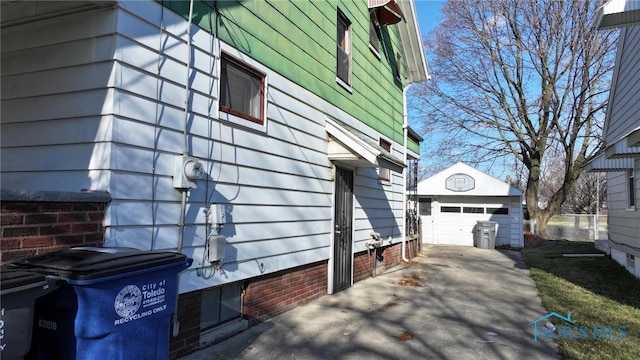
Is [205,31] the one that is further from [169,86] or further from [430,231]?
[430,231]

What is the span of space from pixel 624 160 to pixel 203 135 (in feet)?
34.8

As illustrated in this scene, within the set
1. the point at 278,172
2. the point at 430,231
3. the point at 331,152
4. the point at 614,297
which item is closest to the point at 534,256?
the point at 430,231

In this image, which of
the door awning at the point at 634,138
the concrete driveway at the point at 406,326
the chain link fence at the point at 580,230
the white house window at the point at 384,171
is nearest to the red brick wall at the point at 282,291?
the concrete driveway at the point at 406,326

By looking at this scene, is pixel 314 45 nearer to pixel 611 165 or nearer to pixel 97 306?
pixel 97 306

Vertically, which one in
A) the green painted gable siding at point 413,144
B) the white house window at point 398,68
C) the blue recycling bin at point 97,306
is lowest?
the blue recycling bin at point 97,306

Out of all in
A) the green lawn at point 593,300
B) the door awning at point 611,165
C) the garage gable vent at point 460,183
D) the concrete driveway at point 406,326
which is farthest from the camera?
the garage gable vent at point 460,183

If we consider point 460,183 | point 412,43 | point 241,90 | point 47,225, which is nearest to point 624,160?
point 412,43

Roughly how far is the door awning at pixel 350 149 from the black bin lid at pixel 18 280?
5.13 metres

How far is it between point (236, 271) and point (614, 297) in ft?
22.9

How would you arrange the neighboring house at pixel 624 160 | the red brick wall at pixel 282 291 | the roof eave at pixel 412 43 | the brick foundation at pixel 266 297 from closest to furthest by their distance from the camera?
the brick foundation at pixel 266 297 < the red brick wall at pixel 282 291 < the neighboring house at pixel 624 160 < the roof eave at pixel 412 43

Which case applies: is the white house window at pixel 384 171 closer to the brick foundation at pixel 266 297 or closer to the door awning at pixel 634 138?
the brick foundation at pixel 266 297

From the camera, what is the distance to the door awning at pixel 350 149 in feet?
22.7

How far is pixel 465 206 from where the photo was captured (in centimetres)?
1977

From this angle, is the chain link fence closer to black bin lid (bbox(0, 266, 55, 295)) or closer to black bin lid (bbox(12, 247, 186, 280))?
black bin lid (bbox(12, 247, 186, 280))
